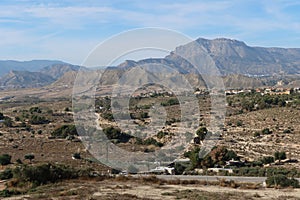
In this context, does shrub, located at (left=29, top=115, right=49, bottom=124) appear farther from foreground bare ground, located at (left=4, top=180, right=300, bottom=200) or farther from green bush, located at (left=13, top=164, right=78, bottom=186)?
foreground bare ground, located at (left=4, top=180, right=300, bottom=200)

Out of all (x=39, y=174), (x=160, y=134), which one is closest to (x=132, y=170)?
(x=39, y=174)

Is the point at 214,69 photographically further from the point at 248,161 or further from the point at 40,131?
the point at 40,131

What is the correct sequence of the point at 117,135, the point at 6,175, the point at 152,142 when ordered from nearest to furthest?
the point at 6,175 < the point at 152,142 < the point at 117,135

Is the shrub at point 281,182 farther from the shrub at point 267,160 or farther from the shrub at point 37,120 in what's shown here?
the shrub at point 37,120

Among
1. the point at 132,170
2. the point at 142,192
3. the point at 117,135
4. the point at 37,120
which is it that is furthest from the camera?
the point at 37,120

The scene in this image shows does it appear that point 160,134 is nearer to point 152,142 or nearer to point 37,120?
point 152,142

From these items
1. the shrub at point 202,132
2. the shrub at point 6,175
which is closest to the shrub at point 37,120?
the shrub at point 202,132

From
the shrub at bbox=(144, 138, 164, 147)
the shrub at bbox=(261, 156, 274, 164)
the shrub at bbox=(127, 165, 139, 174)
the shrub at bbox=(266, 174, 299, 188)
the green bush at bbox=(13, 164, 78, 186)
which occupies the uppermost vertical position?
the green bush at bbox=(13, 164, 78, 186)

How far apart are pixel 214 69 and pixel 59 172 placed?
9.80 meters

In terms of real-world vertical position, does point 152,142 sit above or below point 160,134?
below

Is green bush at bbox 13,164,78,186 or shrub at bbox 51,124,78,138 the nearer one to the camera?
green bush at bbox 13,164,78,186

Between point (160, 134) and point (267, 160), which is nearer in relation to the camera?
point (267, 160)

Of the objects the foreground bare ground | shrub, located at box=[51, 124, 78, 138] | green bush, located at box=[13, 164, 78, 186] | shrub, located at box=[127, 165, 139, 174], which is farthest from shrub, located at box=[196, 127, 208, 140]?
green bush, located at box=[13, 164, 78, 186]

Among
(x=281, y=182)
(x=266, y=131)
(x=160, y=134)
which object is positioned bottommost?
(x=266, y=131)
